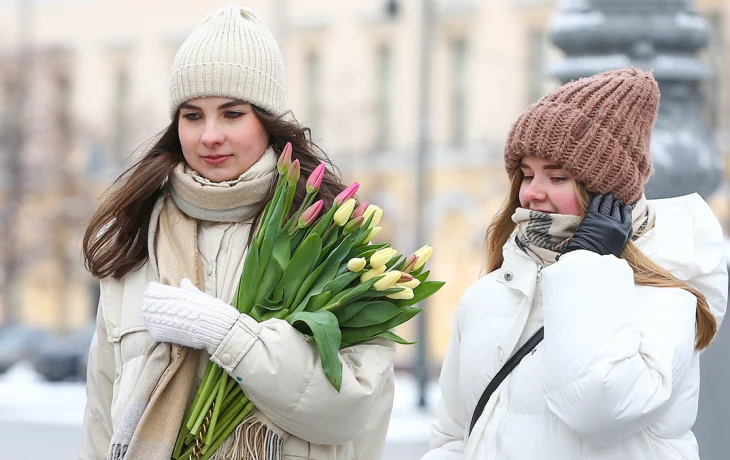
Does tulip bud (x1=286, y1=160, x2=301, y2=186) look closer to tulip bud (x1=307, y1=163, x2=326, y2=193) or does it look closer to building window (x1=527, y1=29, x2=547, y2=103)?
tulip bud (x1=307, y1=163, x2=326, y2=193)

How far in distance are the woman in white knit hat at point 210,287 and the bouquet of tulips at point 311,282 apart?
51mm

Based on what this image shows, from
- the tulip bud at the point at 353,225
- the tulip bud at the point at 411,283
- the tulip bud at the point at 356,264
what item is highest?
the tulip bud at the point at 353,225

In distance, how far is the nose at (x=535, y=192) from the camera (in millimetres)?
3736

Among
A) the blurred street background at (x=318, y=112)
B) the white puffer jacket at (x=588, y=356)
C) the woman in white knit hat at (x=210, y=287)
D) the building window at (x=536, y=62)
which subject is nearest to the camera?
the white puffer jacket at (x=588, y=356)

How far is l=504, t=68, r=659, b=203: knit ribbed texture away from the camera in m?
3.73

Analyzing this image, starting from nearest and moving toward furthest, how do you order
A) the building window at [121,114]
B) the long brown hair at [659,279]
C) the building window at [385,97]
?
the long brown hair at [659,279] → the building window at [385,97] → the building window at [121,114]

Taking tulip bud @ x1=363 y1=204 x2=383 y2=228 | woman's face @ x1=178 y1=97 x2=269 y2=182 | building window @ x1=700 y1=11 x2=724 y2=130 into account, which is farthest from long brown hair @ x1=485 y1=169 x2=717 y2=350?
building window @ x1=700 y1=11 x2=724 y2=130

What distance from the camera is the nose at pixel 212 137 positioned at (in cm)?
379

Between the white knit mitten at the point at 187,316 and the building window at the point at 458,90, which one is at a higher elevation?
the white knit mitten at the point at 187,316

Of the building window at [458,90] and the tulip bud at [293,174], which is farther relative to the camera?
the building window at [458,90]

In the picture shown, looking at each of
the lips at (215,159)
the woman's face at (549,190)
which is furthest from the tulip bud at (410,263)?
the lips at (215,159)

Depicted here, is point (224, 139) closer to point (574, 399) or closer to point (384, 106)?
point (574, 399)

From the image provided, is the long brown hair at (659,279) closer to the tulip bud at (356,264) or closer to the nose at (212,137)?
the tulip bud at (356,264)

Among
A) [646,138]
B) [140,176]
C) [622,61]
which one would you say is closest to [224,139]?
[140,176]
